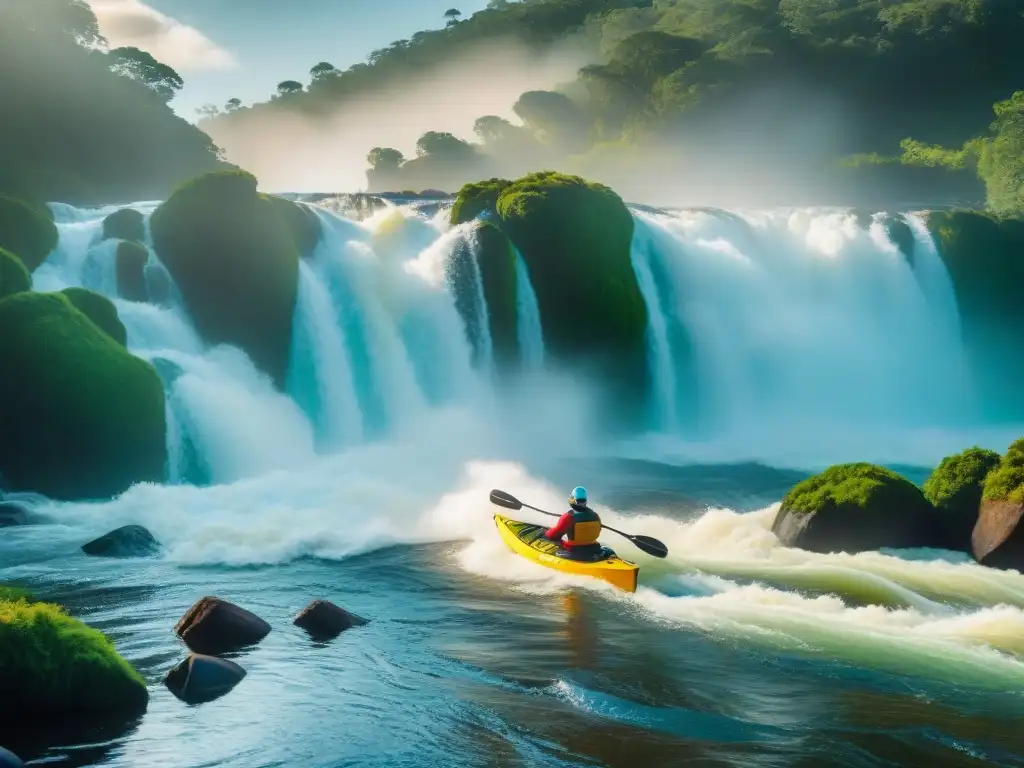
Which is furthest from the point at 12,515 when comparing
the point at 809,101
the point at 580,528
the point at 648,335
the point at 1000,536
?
the point at 809,101

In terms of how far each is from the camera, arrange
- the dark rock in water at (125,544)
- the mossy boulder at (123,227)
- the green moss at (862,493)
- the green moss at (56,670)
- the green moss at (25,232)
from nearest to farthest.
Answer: the green moss at (56,670) < the dark rock in water at (125,544) < the green moss at (862,493) < the green moss at (25,232) < the mossy boulder at (123,227)

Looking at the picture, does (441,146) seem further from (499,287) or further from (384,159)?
(499,287)

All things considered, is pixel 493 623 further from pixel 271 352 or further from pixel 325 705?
pixel 271 352

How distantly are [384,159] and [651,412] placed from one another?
8259 centimetres

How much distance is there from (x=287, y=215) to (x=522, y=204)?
791cm

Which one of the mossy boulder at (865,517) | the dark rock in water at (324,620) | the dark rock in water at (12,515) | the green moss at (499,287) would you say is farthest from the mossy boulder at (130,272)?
the mossy boulder at (865,517)

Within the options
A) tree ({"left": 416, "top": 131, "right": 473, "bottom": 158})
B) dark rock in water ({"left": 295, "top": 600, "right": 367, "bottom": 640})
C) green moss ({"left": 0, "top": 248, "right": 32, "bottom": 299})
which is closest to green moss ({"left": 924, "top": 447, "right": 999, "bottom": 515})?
dark rock in water ({"left": 295, "top": 600, "right": 367, "bottom": 640})

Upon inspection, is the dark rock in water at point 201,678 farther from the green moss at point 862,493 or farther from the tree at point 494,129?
the tree at point 494,129

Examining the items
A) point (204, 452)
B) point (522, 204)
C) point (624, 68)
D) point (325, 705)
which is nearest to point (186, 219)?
point (204, 452)

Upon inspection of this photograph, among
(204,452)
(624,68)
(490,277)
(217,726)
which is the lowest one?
(217,726)

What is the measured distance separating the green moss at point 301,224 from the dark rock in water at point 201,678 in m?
20.8

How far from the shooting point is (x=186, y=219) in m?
29.0

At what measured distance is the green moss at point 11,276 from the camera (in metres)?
23.2

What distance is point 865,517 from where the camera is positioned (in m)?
18.6
